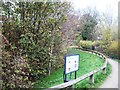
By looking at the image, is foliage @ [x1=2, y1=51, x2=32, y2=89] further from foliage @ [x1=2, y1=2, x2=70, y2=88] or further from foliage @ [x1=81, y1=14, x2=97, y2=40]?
foliage @ [x1=81, y1=14, x2=97, y2=40]

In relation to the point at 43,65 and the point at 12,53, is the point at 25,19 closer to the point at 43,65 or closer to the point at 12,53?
the point at 12,53

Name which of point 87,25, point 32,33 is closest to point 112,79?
point 87,25

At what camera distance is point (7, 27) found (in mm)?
2680

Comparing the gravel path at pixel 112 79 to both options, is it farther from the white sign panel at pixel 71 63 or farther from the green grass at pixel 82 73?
the white sign panel at pixel 71 63

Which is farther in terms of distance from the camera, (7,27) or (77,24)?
(77,24)

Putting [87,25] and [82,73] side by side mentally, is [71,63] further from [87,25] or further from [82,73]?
[87,25]

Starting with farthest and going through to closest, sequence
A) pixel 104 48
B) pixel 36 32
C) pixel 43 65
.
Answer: pixel 104 48, pixel 43 65, pixel 36 32

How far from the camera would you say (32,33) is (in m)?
2.94

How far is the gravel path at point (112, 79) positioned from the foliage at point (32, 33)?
2.67 feet

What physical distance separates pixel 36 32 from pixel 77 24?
2.66ft

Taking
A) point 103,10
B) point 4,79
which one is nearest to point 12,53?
point 4,79

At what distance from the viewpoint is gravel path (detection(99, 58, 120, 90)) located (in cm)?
284

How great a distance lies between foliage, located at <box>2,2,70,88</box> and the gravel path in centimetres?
81

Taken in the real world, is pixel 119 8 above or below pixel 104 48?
above
